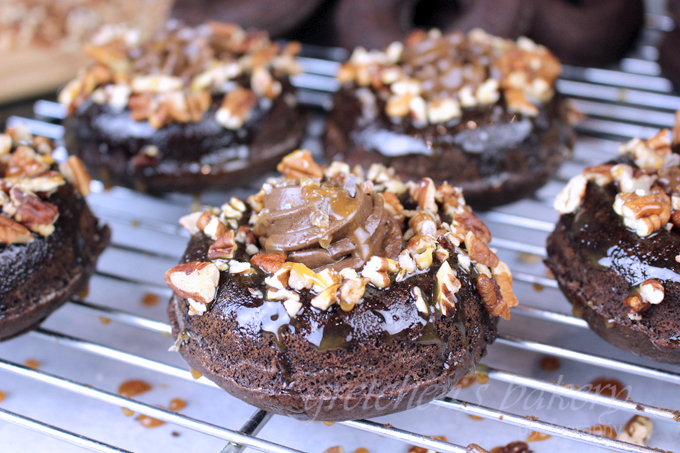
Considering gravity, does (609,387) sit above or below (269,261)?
below

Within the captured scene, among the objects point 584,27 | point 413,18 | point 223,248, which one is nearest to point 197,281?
point 223,248

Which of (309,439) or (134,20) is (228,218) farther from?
(134,20)

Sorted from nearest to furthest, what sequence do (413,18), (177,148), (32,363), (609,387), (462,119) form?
(609,387)
(32,363)
(462,119)
(177,148)
(413,18)

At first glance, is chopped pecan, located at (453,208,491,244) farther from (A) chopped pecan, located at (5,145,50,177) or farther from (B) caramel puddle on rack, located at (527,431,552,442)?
(A) chopped pecan, located at (5,145,50,177)

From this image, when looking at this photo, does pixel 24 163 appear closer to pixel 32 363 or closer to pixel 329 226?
pixel 32 363

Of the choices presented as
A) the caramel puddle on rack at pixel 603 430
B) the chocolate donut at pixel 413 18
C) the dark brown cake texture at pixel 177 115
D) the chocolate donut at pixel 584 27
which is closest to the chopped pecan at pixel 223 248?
the dark brown cake texture at pixel 177 115

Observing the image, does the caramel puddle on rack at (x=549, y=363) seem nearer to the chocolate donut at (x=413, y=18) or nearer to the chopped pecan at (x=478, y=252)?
the chopped pecan at (x=478, y=252)
